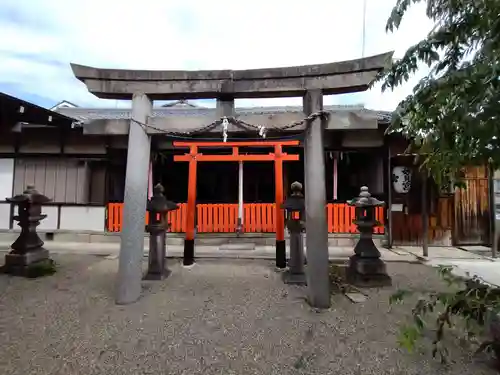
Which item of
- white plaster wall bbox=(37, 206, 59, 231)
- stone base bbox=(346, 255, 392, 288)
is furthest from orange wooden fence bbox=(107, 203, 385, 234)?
stone base bbox=(346, 255, 392, 288)

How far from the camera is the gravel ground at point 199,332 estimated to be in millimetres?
2949

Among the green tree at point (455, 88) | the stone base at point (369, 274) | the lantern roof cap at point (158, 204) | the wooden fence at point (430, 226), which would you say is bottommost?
the stone base at point (369, 274)

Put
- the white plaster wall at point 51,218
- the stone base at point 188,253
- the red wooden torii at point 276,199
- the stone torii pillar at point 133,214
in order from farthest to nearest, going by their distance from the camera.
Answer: the white plaster wall at point 51,218 < the stone base at point 188,253 < the red wooden torii at point 276,199 < the stone torii pillar at point 133,214

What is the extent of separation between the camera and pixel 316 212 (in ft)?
14.5

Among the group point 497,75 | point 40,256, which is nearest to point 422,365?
point 497,75

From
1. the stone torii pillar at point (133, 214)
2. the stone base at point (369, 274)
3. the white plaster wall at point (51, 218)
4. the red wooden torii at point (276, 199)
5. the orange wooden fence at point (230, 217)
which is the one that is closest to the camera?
the stone torii pillar at point (133, 214)

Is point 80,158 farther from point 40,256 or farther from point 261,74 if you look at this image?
point 261,74

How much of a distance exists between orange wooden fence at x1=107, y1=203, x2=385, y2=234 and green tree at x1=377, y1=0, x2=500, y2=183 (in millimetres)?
7386

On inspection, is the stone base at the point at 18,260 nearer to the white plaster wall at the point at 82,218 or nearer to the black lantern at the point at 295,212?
the white plaster wall at the point at 82,218

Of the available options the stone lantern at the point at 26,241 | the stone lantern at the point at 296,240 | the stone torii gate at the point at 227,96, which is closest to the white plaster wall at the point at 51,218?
the stone lantern at the point at 26,241

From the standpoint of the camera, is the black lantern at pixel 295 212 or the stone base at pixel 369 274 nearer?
the stone base at pixel 369 274

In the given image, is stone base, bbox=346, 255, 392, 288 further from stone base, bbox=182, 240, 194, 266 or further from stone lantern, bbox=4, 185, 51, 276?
stone lantern, bbox=4, 185, 51, 276

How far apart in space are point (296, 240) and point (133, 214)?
3.10 meters

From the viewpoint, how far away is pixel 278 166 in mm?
7215
